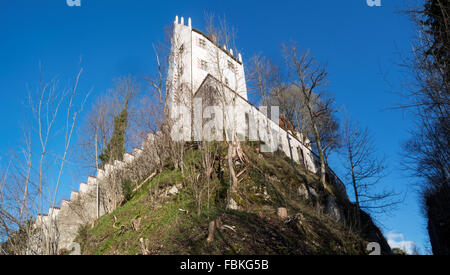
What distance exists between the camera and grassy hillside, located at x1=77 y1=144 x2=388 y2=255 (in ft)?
21.4

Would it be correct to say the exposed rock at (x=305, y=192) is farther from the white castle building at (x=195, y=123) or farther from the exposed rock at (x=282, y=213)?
the exposed rock at (x=282, y=213)

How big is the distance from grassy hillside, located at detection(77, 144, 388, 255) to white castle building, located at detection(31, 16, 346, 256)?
2454mm

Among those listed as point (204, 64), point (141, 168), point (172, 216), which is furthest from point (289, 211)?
point (204, 64)

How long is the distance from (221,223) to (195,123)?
736 centimetres

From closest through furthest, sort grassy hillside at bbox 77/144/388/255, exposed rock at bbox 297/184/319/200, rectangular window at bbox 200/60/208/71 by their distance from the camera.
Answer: grassy hillside at bbox 77/144/388/255, exposed rock at bbox 297/184/319/200, rectangular window at bbox 200/60/208/71

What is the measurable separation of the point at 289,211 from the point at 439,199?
65.0 ft

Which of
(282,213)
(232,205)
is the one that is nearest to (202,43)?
(232,205)

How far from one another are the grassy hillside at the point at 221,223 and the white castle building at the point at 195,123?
2454 millimetres

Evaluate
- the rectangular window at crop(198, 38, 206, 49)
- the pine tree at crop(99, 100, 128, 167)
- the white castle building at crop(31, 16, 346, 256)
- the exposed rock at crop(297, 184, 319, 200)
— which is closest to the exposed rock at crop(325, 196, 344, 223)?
the exposed rock at crop(297, 184, 319, 200)

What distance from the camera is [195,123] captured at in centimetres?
1359

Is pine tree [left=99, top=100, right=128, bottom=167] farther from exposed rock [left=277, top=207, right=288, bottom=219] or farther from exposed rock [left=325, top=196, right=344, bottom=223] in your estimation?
exposed rock [left=325, top=196, right=344, bottom=223]

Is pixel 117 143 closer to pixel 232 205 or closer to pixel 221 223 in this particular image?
pixel 232 205
